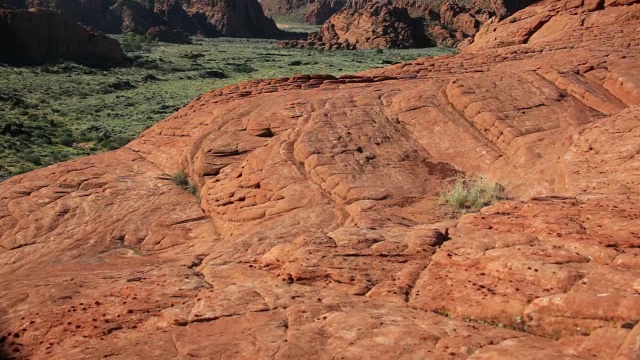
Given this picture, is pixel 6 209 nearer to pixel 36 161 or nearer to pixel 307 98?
pixel 307 98

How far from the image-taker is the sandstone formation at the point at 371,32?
75.4 metres

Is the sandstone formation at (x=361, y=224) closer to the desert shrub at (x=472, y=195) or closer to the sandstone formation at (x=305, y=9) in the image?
the desert shrub at (x=472, y=195)

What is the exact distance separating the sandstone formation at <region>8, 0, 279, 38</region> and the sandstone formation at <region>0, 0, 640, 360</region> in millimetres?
95159

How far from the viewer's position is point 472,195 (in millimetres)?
10477

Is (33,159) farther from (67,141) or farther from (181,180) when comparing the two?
(181,180)

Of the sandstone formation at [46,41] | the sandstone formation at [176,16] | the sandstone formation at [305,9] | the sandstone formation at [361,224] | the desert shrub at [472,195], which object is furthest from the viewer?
the sandstone formation at [305,9]

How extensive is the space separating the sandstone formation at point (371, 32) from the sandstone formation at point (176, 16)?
3420 centimetres

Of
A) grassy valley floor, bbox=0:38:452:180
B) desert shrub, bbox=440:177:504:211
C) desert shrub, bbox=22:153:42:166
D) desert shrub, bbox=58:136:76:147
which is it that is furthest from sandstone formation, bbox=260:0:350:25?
desert shrub, bbox=440:177:504:211

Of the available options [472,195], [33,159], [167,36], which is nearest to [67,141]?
[33,159]

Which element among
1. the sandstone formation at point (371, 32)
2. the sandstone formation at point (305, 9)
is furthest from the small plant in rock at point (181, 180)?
the sandstone formation at point (305, 9)

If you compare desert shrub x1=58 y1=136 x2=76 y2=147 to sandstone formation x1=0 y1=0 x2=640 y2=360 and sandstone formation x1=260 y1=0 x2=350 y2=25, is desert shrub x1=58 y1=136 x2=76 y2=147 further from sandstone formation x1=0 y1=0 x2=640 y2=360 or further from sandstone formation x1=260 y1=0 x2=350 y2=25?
sandstone formation x1=260 y1=0 x2=350 y2=25

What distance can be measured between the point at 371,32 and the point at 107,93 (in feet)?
131

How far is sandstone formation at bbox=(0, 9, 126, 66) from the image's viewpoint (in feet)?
177

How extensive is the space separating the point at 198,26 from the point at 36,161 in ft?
312
